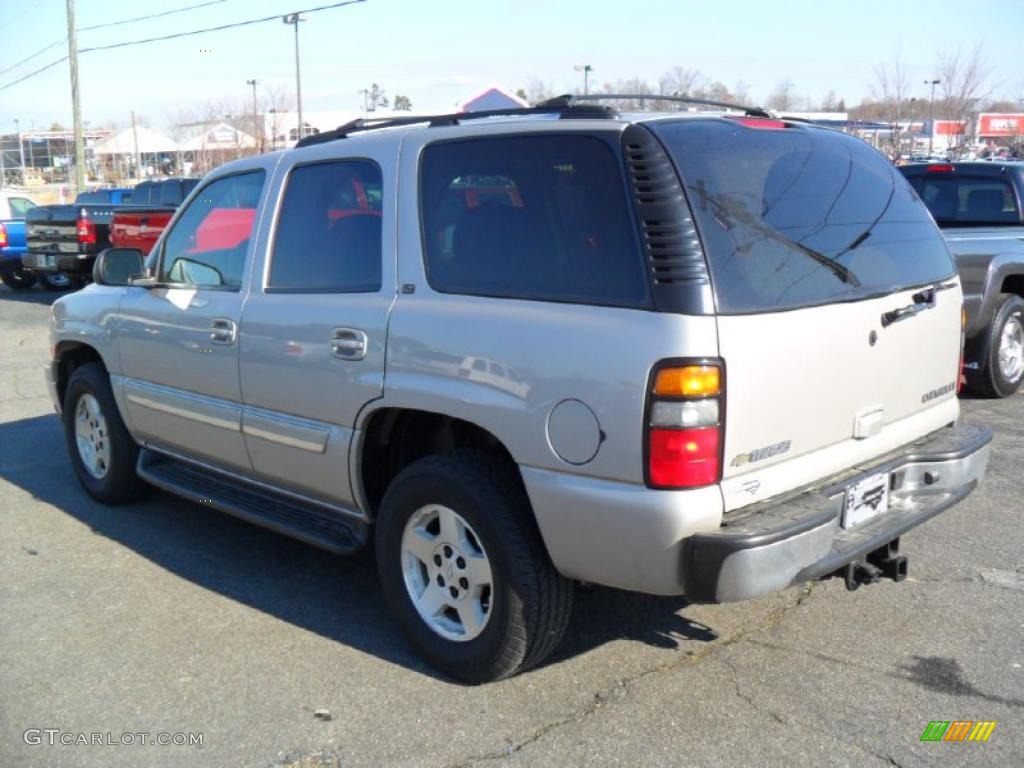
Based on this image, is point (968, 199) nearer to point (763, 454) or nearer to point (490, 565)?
point (763, 454)

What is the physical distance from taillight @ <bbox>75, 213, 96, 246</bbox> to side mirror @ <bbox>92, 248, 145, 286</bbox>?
36.9ft

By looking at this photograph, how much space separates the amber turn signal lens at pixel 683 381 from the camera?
3.02m

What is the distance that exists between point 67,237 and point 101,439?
11.5m

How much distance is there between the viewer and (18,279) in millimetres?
19266

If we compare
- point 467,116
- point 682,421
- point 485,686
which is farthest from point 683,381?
point 467,116

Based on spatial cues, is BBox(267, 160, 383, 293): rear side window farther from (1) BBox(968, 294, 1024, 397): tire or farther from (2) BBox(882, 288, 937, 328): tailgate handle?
(1) BBox(968, 294, 1024, 397): tire

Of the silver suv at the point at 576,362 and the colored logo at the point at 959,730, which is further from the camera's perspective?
the colored logo at the point at 959,730

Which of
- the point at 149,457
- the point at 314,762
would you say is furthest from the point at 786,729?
the point at 149,457

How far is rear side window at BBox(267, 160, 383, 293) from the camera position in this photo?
13.3ft

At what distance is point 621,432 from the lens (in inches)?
121

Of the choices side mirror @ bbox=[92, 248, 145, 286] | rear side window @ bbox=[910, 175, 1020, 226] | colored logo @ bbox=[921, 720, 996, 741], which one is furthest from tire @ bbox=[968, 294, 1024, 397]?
side mirror @ bbox=[92, 248, 145, 286]

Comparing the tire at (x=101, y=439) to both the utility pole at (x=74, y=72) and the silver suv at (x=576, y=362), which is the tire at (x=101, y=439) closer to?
the silver suv at (x=576, y=362)

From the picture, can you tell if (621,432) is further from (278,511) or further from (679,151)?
(278,511)

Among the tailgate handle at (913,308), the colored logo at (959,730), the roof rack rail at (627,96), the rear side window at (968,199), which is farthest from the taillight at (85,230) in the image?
the colored logo at (959,730)
